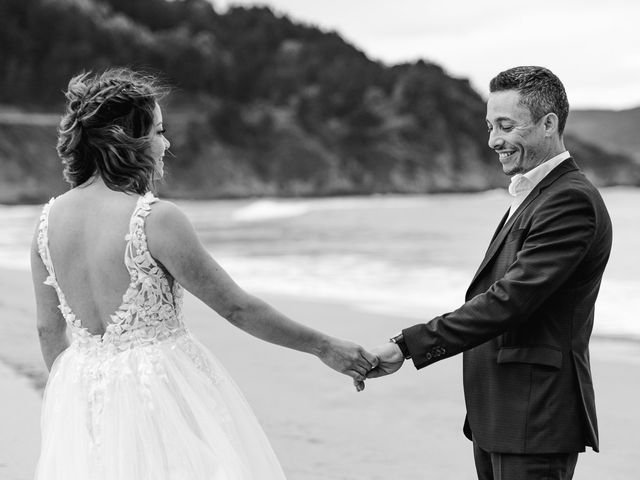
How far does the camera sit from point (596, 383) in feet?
21.7

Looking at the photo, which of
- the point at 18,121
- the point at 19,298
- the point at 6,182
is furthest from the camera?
the point at 18,121

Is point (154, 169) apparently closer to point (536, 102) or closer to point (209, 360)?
point (209, 360)

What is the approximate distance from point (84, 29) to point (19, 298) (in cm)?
8292

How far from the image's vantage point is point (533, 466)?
2.69 m

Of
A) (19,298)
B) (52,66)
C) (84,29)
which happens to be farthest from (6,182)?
(19,298)

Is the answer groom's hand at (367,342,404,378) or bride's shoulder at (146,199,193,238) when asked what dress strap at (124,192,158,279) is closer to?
bride's shoulder at (146,199,193,238)

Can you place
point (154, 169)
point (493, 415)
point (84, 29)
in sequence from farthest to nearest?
point (84, 29) < point (493, 415) < point (154, 169)

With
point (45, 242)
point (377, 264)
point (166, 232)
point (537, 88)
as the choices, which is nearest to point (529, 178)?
point (537, 88)

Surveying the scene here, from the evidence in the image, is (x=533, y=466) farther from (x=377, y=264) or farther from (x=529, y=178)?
(x=377, y=264)

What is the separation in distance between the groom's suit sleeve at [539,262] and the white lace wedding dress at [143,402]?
2.68 ft

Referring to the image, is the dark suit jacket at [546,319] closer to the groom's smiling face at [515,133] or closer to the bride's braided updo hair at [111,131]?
the groom's smiling face at [515,133]

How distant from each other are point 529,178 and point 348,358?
0.98 meters

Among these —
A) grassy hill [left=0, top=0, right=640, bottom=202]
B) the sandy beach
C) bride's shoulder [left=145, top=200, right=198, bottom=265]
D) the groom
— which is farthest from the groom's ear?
grassy hill [left=0, top=0, right=640, bottom=202]

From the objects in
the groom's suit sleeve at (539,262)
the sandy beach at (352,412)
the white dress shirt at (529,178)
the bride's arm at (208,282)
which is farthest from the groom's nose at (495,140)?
the sandy beach at (352,412)
